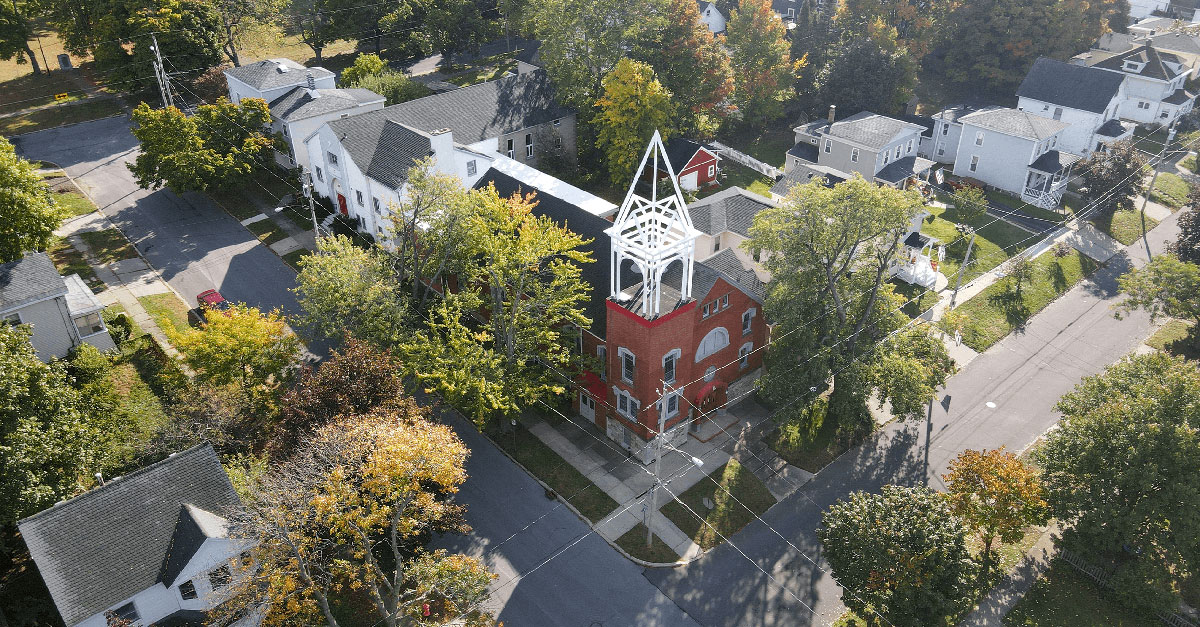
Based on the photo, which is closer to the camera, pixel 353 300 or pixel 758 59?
pixel 353 300

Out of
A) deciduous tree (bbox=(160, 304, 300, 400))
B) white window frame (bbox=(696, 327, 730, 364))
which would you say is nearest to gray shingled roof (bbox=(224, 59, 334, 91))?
deciduous tree (bbox=(160, 304, 300, 400))

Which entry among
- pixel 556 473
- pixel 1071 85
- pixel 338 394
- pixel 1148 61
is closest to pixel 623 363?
pixel 556 473

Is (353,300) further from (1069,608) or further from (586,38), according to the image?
(586,38)

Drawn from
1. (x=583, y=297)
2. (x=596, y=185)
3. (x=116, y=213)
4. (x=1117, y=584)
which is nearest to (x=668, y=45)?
(x=596, y=185)

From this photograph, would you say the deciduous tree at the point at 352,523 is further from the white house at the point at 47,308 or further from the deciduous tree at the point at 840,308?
the white house at the point at 47,308

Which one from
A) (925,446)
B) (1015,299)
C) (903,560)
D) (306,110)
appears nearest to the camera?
(903,560)

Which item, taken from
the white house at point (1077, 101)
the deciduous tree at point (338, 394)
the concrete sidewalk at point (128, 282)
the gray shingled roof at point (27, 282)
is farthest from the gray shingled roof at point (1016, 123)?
the gray shingled roof at point (27, 282)
